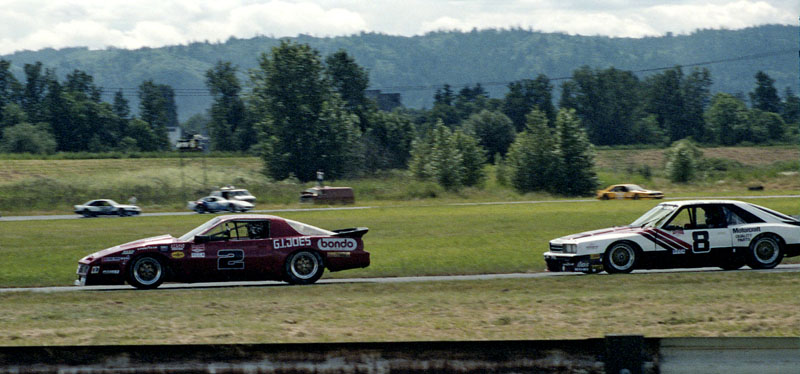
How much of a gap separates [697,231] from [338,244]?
247 inches

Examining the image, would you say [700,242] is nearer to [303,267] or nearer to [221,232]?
[303,267]

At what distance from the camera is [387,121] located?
373 ft

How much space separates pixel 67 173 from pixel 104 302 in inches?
2594

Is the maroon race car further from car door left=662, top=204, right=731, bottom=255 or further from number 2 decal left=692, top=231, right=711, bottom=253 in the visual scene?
number 2 decal left=692, top=231, right=711, bottom=253

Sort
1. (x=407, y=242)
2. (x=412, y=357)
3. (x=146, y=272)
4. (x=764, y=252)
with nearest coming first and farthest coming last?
(x=412, y=357) < (x=146, y=272) < (x=764, y=252) < (x=407, y=242)

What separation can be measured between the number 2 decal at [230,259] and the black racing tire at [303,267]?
78cm

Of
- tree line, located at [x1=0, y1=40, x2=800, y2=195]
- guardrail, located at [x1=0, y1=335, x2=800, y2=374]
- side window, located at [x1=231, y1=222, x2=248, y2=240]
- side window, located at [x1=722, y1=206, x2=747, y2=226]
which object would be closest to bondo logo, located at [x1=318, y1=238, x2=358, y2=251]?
side window, located at [x1=231, y1=222, x2=248, y2=240]

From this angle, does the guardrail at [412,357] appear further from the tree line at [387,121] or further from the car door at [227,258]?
the tree line at [387,121]

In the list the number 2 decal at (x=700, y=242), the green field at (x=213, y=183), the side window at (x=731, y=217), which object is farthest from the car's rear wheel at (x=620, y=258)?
the green field at (x=213, y=183)

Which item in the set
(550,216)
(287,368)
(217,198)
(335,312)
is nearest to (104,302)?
(335,312)

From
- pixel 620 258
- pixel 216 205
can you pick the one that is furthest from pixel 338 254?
pixel 216 205

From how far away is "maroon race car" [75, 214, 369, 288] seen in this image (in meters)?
14.6

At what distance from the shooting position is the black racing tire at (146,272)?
14.6 meters

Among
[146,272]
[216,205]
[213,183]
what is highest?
[213,183]
